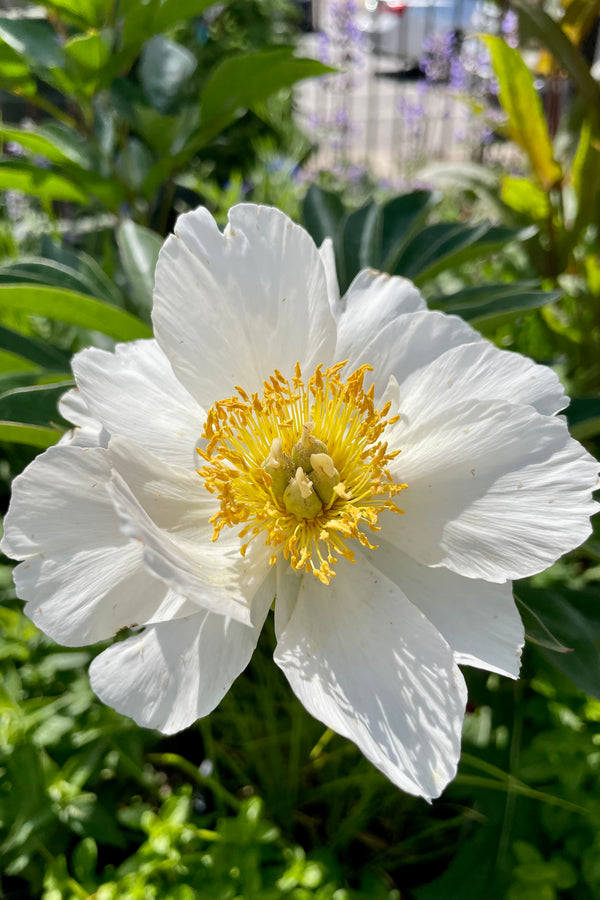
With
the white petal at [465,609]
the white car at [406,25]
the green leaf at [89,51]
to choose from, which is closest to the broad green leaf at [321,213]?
the green leaf at [89,51]

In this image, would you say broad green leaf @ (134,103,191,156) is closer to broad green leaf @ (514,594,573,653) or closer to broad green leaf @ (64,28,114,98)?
broad green leaf @ (64,28,114,98)

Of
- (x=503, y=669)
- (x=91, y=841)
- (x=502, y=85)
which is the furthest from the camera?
(x=502, y=85)

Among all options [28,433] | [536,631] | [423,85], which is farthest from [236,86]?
[423,85]

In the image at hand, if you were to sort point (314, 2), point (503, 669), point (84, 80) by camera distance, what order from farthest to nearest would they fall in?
point (314, 2) < point (84, 80) < point (503, 669)

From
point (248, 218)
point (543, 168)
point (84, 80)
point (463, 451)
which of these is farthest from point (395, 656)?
point (543, 168)

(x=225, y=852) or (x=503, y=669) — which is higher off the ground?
(x=503, y=669)

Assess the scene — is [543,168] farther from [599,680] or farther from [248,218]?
[599,680]

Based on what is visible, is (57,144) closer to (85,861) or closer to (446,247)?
(446,247)
